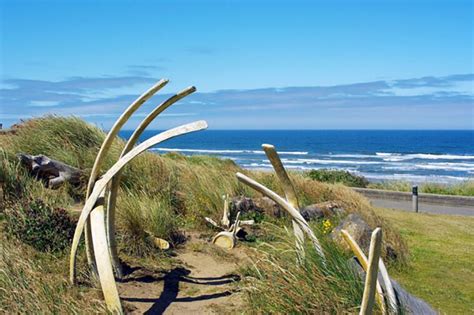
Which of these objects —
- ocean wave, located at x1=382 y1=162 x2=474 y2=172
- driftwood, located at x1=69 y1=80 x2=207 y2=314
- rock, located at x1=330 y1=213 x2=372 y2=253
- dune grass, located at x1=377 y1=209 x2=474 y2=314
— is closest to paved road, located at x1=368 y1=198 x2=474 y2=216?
dune grass, located at x1=377 y1=209 x2=474 y2=314

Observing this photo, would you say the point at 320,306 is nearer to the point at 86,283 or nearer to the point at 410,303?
the point at 410,303

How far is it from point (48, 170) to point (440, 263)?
23.3ft

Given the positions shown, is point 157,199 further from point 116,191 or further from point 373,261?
point 373,261

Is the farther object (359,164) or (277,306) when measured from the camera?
(359,164)

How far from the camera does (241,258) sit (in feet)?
24.1

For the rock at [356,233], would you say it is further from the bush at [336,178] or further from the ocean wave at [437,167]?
the ocean wave at [437,167]

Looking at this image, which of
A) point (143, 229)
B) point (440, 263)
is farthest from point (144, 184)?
point (440, 263)

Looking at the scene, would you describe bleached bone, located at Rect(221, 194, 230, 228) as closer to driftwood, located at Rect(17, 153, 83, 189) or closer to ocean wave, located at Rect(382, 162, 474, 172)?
driftwood, located at Rect(17, 153, 83, 189)

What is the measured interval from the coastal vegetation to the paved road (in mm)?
5275

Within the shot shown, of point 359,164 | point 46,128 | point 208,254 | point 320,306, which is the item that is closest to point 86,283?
point 208,254

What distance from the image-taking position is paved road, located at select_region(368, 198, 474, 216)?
1582cm

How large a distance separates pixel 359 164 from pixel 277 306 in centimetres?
5268

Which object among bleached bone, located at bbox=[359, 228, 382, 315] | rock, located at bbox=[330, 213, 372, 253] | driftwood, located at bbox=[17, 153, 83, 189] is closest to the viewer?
bleached bone, located at bbox=[359, 228, 382, 315]

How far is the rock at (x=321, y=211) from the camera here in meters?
10.0
